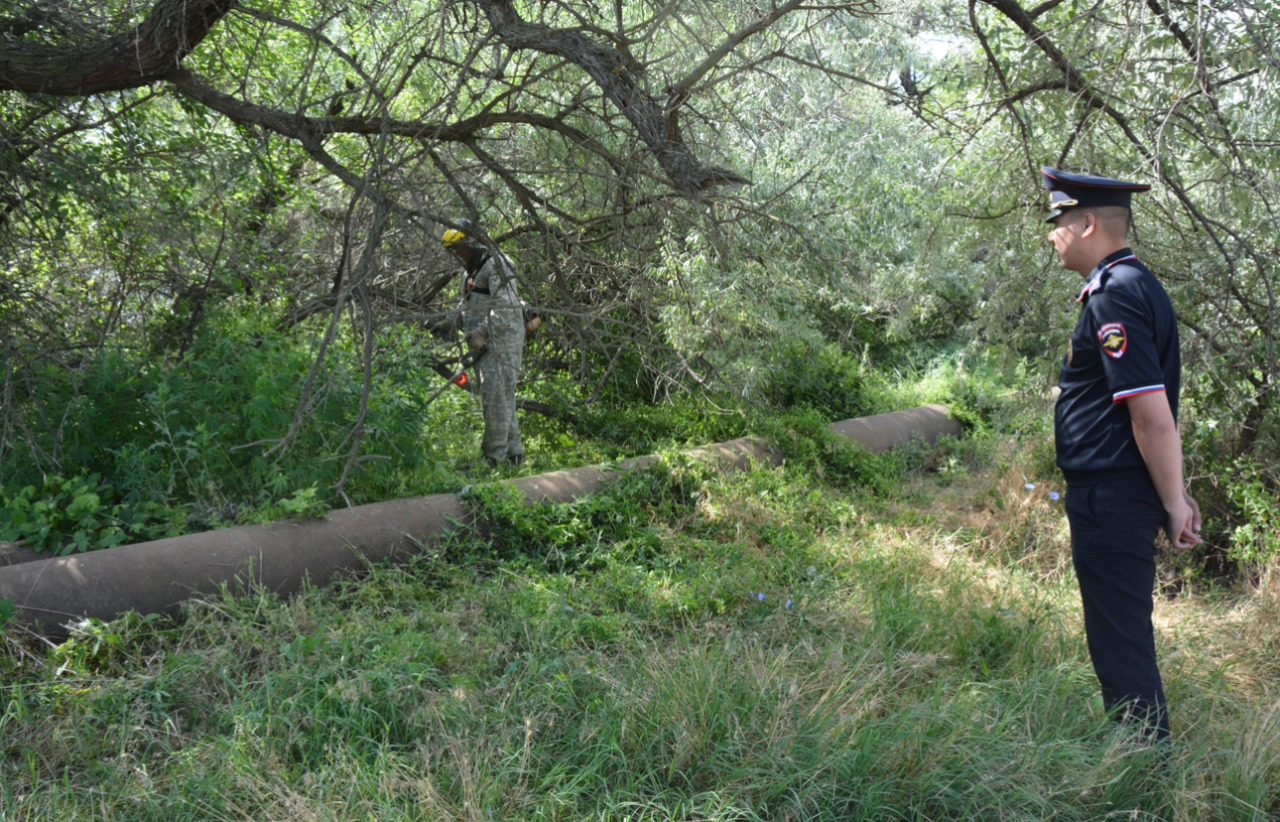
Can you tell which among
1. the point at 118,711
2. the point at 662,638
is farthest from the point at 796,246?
the point at 118,711

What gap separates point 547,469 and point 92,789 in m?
4.71

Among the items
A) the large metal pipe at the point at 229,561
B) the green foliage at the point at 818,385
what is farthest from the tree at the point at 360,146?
the green foliage at the point at 818,385

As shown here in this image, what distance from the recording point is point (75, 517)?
199 inches

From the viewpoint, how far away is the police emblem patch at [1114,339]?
10.5ft

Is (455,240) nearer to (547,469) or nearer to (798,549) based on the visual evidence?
(547,469)

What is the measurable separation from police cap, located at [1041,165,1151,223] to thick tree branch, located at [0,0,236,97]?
14.9 ft

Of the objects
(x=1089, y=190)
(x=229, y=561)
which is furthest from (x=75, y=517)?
(x=1089, y=190)

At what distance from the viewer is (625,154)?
6.53 meters

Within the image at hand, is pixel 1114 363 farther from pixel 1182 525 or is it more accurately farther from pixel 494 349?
pixel 494 349

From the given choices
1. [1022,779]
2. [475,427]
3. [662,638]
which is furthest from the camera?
[475,427]

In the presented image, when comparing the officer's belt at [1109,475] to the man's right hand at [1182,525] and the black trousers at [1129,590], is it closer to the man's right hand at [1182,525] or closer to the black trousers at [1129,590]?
the black trousers at [1129,590]

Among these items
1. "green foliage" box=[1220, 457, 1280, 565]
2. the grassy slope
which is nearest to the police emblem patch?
the grassy slope

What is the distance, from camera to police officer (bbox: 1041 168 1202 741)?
3.18 meters

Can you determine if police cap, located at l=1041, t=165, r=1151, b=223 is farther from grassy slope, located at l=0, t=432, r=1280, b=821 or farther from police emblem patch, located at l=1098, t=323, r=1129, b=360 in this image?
grassy slope, located at l=0, t=432, r=1280, b=821
